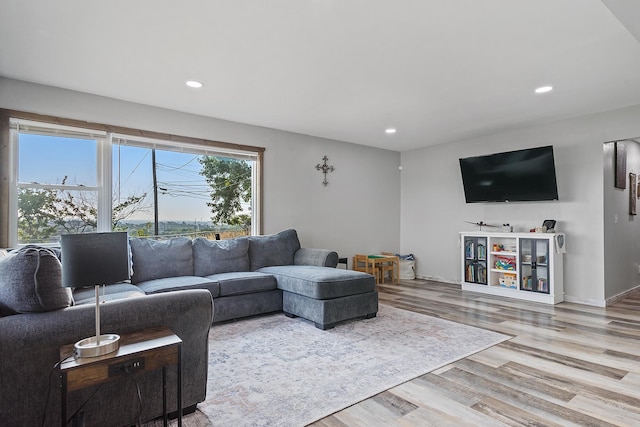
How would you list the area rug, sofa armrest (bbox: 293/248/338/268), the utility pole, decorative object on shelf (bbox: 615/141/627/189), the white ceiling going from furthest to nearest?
decorative object on shelf (bbox: 615/141/627/189), sofa armrest (bbox: 293/248/338/268), the utility pole, the white ceiling, the area rug

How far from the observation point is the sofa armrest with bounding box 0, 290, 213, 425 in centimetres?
148

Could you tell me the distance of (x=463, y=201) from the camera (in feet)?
19.4

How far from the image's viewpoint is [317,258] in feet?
14.8

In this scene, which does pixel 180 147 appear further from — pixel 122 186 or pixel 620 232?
pixel 620 232

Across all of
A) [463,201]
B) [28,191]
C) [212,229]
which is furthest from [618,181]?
[28,191]

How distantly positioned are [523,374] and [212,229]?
3.73 m

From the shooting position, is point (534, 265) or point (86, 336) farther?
point (534, 265)

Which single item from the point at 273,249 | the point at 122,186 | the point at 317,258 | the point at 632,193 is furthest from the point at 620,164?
the point at 122,186

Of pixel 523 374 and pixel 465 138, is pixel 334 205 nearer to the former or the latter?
pixel 465 138

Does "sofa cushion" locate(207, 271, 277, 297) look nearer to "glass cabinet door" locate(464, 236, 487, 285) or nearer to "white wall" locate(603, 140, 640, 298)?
"glass cabinet door" locate(464, 236, 487, 285)

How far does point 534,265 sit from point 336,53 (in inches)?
152

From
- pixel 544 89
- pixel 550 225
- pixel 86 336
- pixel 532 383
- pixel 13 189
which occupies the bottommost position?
pixel 532 383

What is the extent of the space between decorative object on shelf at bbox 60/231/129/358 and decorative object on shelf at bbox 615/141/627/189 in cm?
583

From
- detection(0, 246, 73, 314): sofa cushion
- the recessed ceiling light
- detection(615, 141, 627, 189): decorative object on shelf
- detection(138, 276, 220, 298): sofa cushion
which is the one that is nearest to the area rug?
detection(138, 276, 220, 298): sofa cushion
